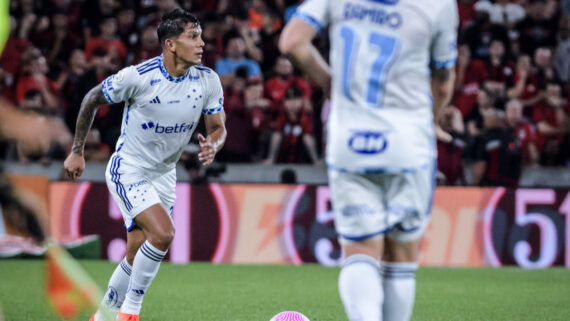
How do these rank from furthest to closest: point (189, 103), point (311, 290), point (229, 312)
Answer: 1. point (311, 290)
2. point (229, 312)
3. point (189, 103)

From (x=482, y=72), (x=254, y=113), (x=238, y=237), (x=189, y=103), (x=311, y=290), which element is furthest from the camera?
(x=482, y=72)

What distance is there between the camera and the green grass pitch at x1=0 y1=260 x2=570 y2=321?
766 centimetres

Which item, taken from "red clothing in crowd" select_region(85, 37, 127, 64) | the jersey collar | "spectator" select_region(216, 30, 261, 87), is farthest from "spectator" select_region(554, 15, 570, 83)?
the jersey collar

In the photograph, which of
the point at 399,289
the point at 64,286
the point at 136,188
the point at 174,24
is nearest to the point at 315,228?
the point at 136,188

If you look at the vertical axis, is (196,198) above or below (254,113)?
below

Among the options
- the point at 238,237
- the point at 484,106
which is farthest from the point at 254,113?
the point at 484,106

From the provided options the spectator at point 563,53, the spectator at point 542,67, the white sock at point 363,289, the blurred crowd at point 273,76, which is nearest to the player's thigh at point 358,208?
the white sock at point 363,289

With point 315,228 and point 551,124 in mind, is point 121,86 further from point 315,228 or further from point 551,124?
point 551,124

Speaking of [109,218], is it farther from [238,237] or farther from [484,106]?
[484,106]

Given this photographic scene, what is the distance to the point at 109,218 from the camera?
40.7 ft

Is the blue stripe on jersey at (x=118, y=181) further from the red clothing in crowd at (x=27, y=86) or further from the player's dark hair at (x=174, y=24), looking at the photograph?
the red clothing in crowd at (x=27, y=86)

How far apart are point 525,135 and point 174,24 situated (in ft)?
27.4

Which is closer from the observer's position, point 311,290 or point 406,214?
point 406,214

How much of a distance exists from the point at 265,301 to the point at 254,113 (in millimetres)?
5217
